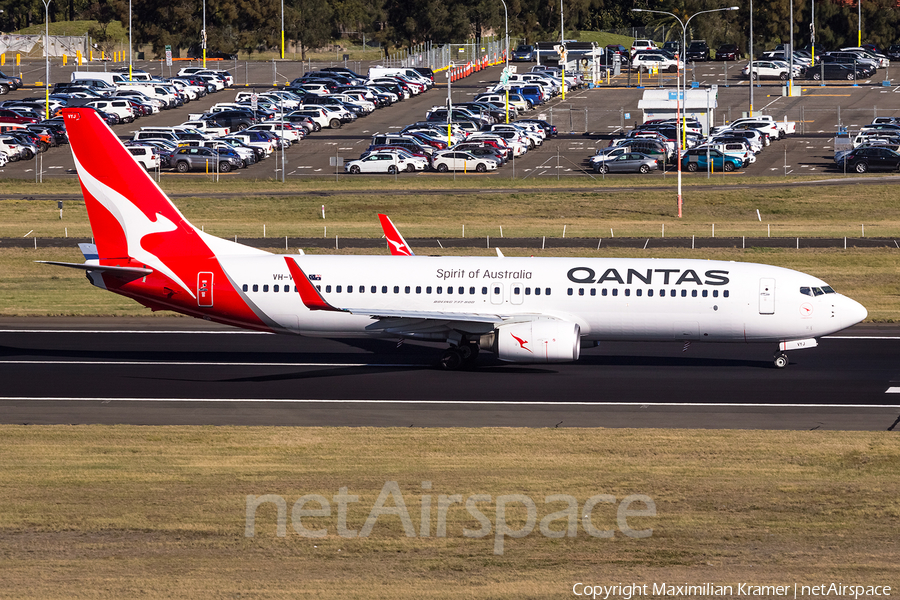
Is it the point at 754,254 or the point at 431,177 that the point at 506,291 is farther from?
the point at 431,177

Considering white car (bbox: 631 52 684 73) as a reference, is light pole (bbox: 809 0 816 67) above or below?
above

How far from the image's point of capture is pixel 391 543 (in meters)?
22.4

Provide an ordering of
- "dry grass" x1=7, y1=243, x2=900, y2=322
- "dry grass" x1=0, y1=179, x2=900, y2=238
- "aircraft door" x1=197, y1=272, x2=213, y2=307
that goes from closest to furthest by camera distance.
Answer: "aircraft door" x1=197, y1=272, x2=213, y2=307 → "dry grass" x1=7, y1=243, x2=900, y2=322 → "dry grass" x1=0, y1=179, x2=900, y2=238

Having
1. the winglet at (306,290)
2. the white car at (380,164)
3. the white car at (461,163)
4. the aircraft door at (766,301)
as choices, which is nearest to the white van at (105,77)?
the white car at (380,164)

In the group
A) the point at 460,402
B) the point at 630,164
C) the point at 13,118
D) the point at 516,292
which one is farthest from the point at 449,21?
the point at 460,402

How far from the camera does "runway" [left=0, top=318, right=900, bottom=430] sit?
3366 cm

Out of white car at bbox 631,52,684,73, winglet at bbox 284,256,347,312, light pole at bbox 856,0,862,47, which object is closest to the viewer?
winglet at bbox 284,256,347,312

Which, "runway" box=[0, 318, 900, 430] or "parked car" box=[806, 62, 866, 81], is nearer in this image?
"runway" box=[0, 318, 900, 430]

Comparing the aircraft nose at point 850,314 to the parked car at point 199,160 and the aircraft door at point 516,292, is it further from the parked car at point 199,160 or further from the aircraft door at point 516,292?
the parked car at point 199,160

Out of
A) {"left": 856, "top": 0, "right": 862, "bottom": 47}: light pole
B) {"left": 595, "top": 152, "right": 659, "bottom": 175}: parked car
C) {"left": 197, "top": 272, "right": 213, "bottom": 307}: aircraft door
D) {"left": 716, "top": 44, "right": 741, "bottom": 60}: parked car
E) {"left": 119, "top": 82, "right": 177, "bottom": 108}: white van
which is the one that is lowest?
{"left": 197, "top": 272, "right": 213, "bottom": 307}: aircraft door

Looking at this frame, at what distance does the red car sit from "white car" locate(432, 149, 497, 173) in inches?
1718

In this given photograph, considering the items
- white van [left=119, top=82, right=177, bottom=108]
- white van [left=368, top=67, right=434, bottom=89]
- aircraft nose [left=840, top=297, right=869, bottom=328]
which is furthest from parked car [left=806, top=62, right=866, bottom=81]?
aircraft nose [left=840, top=297, right=869, bottom=328]

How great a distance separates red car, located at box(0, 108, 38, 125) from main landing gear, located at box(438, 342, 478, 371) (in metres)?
84.7
